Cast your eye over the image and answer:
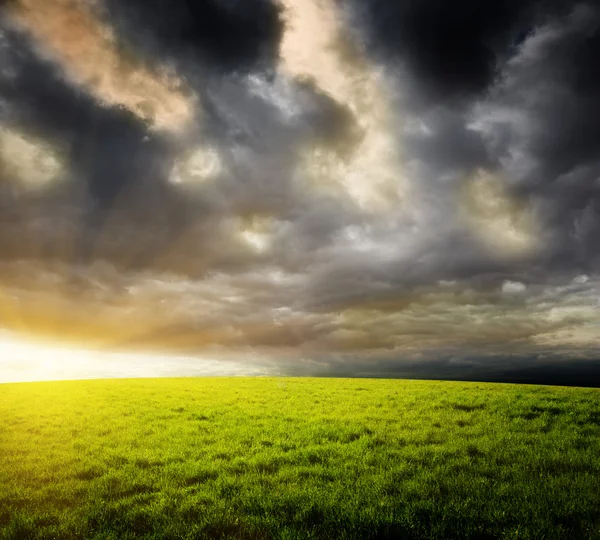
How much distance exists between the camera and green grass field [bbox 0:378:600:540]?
815 centimetres

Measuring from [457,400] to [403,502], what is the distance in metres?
15.8

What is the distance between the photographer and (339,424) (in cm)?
1748

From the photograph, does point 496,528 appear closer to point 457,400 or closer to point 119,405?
point 457,400

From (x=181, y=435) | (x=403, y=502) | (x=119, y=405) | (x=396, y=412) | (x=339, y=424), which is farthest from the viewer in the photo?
(x=119, y=405)

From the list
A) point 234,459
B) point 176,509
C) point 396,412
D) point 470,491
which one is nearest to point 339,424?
point 396,412

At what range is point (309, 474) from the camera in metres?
11.2

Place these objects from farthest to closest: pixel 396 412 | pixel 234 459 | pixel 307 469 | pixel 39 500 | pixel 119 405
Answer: pixel 119 405, pixel 396 412, pixel 234 459, pixel 307 469, pixel 39 500

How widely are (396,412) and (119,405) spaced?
17.2m

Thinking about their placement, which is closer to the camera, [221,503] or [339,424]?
[221,503]

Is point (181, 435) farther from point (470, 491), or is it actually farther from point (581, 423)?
point (581, 423)

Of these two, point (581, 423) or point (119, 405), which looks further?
point (119, 405)

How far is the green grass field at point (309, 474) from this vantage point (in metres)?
8.15

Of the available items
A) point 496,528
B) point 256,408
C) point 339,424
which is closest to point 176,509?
point 496,528

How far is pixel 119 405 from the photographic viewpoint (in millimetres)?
25000
